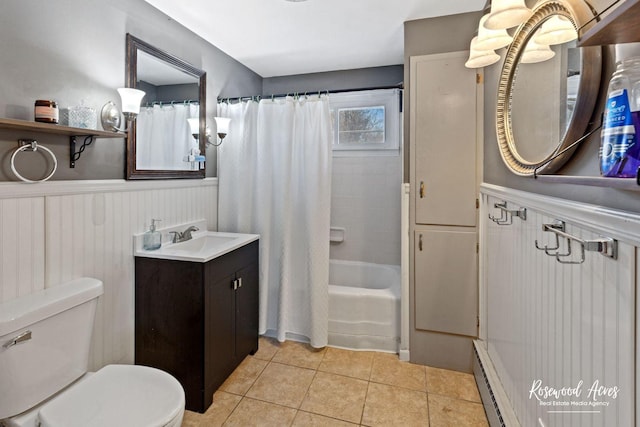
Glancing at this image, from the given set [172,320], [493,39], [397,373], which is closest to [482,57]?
[493,39]

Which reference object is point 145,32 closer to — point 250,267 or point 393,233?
point 250,267

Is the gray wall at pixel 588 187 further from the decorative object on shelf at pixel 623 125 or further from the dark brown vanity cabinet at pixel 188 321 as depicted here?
the dark brown vanity cabinet at pixel 188 321

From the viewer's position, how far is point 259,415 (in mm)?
1784

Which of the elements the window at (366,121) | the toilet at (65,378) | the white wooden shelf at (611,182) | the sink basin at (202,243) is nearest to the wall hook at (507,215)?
the white wooden shelf at (611,182)

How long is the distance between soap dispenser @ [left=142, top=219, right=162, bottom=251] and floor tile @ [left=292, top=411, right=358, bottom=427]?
4.27 feet

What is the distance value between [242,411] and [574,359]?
5.36 ft

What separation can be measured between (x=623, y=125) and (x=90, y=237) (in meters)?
2.08

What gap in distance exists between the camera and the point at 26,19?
135cm

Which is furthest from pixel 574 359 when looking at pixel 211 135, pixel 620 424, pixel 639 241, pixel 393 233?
pixel 211 135

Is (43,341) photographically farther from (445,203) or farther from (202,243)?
(445,203)

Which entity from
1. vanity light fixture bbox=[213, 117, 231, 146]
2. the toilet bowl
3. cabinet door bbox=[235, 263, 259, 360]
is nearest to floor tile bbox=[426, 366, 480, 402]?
cabinet door bbox=[235, 263, 259, 360]

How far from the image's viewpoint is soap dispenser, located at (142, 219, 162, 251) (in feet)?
6.37

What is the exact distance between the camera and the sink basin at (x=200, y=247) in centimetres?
182

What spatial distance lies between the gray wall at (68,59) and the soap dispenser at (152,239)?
366 millimetres
